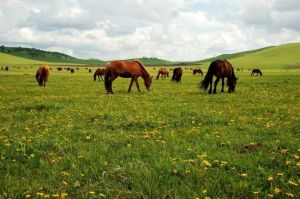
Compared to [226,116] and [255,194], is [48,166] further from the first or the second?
[226,116]

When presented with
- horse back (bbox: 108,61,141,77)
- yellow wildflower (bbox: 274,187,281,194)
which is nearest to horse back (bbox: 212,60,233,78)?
horse back (bbox: 108,61,141,77)

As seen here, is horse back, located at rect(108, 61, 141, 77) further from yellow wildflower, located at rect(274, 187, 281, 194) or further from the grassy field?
yellow wildflower, located at rect(274, 187, 281, 194)

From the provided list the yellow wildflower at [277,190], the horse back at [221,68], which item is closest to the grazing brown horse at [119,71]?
the horse back at [221,68]

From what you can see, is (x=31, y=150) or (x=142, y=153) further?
(x=31, y=150)

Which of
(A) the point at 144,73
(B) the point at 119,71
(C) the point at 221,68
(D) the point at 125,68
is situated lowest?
(A) the point at 144,73

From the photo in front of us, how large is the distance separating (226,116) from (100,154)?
23.3 feet

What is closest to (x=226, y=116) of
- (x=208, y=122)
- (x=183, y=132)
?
(x=208, y=122)

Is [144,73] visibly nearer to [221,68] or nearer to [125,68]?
[125,68]

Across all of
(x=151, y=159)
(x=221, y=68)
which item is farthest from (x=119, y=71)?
(x=151, y=159)

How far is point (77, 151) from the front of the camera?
7852 millimetres

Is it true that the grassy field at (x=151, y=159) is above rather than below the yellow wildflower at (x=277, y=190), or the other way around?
below

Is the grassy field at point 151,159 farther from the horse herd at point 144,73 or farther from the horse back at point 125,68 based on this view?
the horse back at point 125,68

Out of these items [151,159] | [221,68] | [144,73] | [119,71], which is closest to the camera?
[151,159]

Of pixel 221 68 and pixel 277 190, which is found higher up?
pixel 221 68
